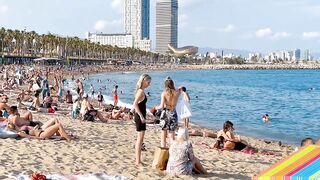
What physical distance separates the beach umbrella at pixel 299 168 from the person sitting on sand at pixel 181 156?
10.6 ft

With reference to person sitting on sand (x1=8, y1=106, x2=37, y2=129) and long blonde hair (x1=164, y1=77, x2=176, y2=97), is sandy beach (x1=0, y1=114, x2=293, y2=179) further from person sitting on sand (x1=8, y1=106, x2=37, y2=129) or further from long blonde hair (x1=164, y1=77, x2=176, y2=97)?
long blonde hair (x1=164, y1=77, x2=176, y2=97)

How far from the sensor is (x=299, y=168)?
4656 millimetres

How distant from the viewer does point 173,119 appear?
9.09 meters

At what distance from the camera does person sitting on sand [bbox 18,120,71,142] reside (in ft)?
35.5

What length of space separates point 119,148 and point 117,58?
158m

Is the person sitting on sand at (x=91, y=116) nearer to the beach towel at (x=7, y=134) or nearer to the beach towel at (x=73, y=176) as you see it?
the beach towel at (x=7, y=134)

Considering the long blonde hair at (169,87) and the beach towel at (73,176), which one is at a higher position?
the long blonde hair at (169,87)

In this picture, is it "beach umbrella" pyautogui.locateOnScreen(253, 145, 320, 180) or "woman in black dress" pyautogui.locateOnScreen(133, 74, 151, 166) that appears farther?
"woman in black dress" pyautogui.locateOnScreen(133, 74, 151, 166)

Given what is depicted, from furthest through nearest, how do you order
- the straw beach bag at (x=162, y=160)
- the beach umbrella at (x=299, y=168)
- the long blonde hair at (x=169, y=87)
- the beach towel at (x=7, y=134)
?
the beach towel at (x=7, y=134) < the long blonde hair at (x=169, y=87) < the straw beach bag at (x=162, y=160) < the beach umbrella at (x=299, y=168)

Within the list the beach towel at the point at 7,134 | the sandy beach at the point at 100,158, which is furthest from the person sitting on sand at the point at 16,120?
the sandy beach at the point at 100,158

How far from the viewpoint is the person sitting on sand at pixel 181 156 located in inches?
316

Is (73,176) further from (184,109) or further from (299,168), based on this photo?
(184,109)

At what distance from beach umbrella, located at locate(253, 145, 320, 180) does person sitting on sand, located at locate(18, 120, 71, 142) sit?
271 inches

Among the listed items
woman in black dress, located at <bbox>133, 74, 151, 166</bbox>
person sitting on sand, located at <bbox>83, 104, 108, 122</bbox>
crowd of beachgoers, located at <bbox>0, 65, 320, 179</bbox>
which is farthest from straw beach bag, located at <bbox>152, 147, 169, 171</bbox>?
person sitting on sand, located at <bbox>83, 104, 108, 122</bbox>
